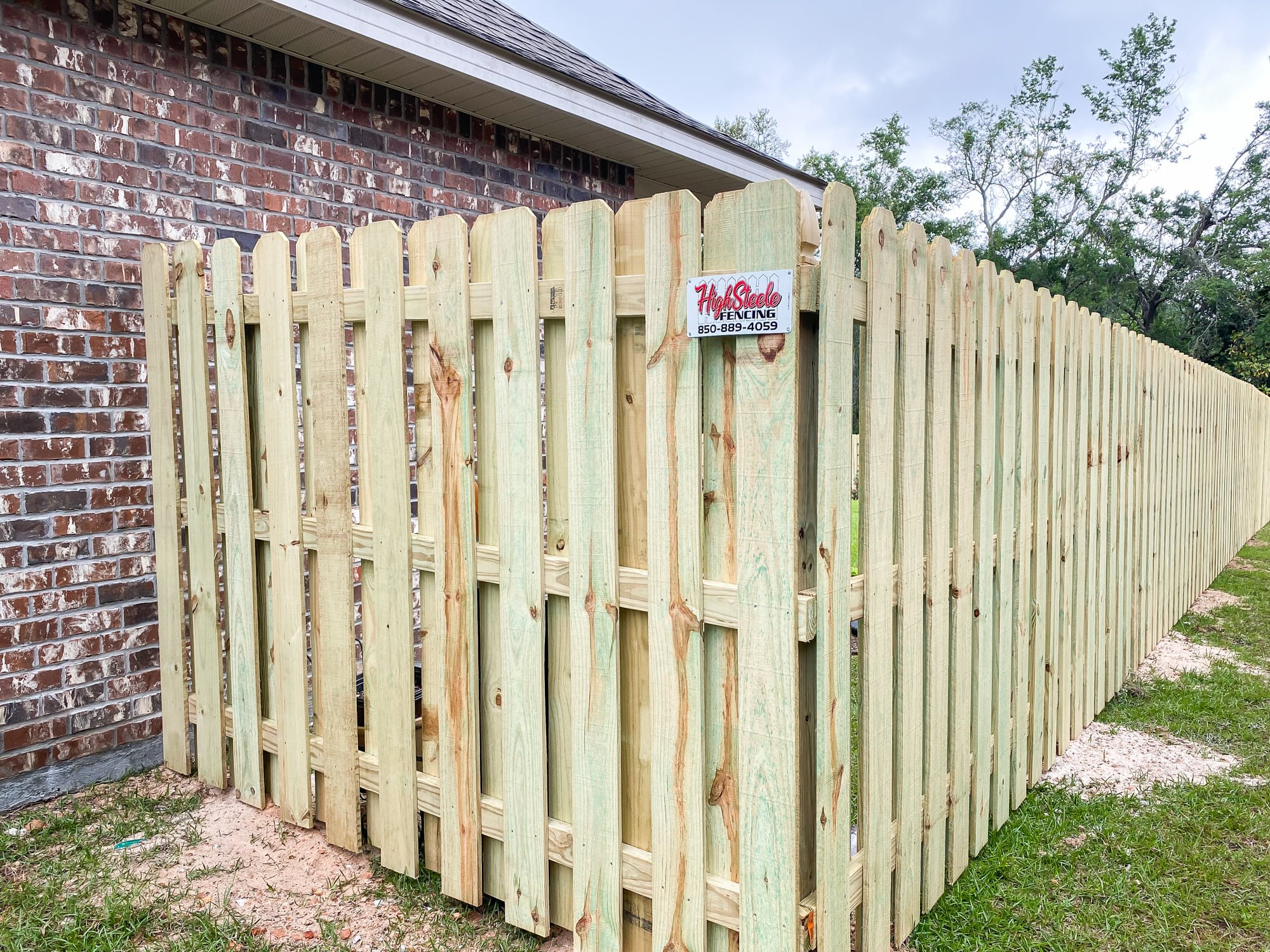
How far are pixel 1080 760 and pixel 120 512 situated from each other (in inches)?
173

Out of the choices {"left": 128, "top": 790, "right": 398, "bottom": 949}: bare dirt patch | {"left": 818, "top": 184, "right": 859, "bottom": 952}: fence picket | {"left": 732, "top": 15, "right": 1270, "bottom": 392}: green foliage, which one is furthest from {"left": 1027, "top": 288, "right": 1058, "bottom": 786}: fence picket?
{"left": 732, "top": 15, "right": 1270, "bottom": 392}: green foliage

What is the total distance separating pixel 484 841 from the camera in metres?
2.66

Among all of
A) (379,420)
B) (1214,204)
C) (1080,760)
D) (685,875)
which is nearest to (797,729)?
(685,875)

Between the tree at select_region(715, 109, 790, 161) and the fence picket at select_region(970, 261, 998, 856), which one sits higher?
the tree at select_region(715, 109, 790, 161)

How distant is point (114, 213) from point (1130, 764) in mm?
5061

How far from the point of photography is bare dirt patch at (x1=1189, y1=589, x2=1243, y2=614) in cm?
719

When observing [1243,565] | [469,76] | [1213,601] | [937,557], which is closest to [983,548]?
[937,557]

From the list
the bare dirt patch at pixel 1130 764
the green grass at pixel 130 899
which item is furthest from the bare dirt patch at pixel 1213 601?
the green grass at pixel 130 899

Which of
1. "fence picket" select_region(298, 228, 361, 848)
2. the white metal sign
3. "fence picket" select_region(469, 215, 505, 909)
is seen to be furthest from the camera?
"fence picket" select_region(298, 228, 361, 848)

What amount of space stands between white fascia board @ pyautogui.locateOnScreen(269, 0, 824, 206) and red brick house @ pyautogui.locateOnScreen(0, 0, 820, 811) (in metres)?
0.01

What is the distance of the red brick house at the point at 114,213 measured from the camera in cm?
336

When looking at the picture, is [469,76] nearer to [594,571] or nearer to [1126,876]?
[594,571]

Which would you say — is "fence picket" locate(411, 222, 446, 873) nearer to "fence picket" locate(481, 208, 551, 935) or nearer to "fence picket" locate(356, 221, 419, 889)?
"fence picket" locate(356, 221, 419, 889)

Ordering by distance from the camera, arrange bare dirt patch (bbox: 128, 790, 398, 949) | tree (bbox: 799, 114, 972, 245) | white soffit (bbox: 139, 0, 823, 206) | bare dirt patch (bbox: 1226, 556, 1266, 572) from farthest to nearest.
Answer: tree (bbox: 799, 114, 972, 245)
bare dirt patch (bbox: 1226, 556, 1266, 572)
white soffit (bbox: 139, 0, 823, 206)
bare dirt patch (bbox: 128, 790, 398, 949)
